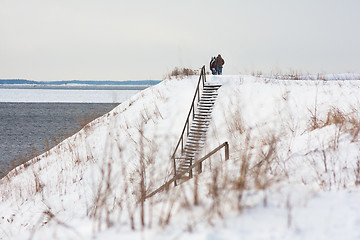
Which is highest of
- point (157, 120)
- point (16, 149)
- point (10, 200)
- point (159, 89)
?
point (159, 89)

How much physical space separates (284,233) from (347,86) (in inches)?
542

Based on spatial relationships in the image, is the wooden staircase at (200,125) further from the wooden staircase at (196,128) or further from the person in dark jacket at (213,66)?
the person in dark jacket at (213,66)

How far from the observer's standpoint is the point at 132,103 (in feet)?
72.1

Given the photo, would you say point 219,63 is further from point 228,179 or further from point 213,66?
point 228,179

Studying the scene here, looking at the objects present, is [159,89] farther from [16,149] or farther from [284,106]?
[16,149]

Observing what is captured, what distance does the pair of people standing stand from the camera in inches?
877

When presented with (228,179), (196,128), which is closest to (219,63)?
(196,128)

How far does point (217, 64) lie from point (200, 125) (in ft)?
22.5

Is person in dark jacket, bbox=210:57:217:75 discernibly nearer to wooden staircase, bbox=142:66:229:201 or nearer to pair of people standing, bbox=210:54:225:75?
pair of people standing, bbox=210:54:225:75

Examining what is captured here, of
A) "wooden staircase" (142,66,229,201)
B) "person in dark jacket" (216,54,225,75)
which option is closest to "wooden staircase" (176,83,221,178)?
"wooden staircase" (142,66,229,201)

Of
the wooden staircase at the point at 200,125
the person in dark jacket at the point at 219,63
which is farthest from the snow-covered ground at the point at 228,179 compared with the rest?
the person in dark jacket at the point at 219,63

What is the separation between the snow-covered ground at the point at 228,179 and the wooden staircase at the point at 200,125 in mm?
334

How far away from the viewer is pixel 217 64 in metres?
22.3

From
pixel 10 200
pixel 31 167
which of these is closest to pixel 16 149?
pixel 31 167
